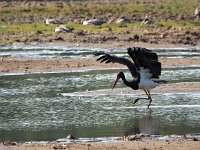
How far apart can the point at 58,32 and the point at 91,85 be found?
17587 mm

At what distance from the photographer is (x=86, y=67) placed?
28781 mm

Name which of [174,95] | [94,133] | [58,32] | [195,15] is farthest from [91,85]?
[195,15]

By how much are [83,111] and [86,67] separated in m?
10.5

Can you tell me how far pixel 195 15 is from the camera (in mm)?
50062

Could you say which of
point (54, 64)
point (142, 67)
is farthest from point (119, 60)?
point (54, 64)

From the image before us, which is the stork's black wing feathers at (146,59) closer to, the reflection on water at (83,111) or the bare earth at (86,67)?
the reflection on water at (83,111)

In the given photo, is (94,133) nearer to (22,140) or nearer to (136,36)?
(22,140)

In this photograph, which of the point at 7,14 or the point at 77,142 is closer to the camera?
the point at 77,142

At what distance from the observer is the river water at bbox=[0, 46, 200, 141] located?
1598 centimetres

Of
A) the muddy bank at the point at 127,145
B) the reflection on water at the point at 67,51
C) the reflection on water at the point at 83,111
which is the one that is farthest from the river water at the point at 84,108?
the reflection on water at the point at 67,51

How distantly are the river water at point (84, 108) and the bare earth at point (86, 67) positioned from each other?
2.97 feet

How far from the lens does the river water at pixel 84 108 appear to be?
52.4 feet

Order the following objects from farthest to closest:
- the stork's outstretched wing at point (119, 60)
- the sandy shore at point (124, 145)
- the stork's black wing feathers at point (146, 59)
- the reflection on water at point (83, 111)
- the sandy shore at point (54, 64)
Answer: the sandy shore at point (54, 64) < the stork's outstretched wing at point (119, 60) < the stork's black wing feathers at point (146, 59) < the reflection on water at point (83, 111) < the sandy shore at point (124, 145)

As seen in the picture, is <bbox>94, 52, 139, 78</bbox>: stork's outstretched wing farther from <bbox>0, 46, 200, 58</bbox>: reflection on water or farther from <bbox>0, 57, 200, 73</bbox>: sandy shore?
<bbox>0, 46, 200, 58</bbox>: reflection on water
